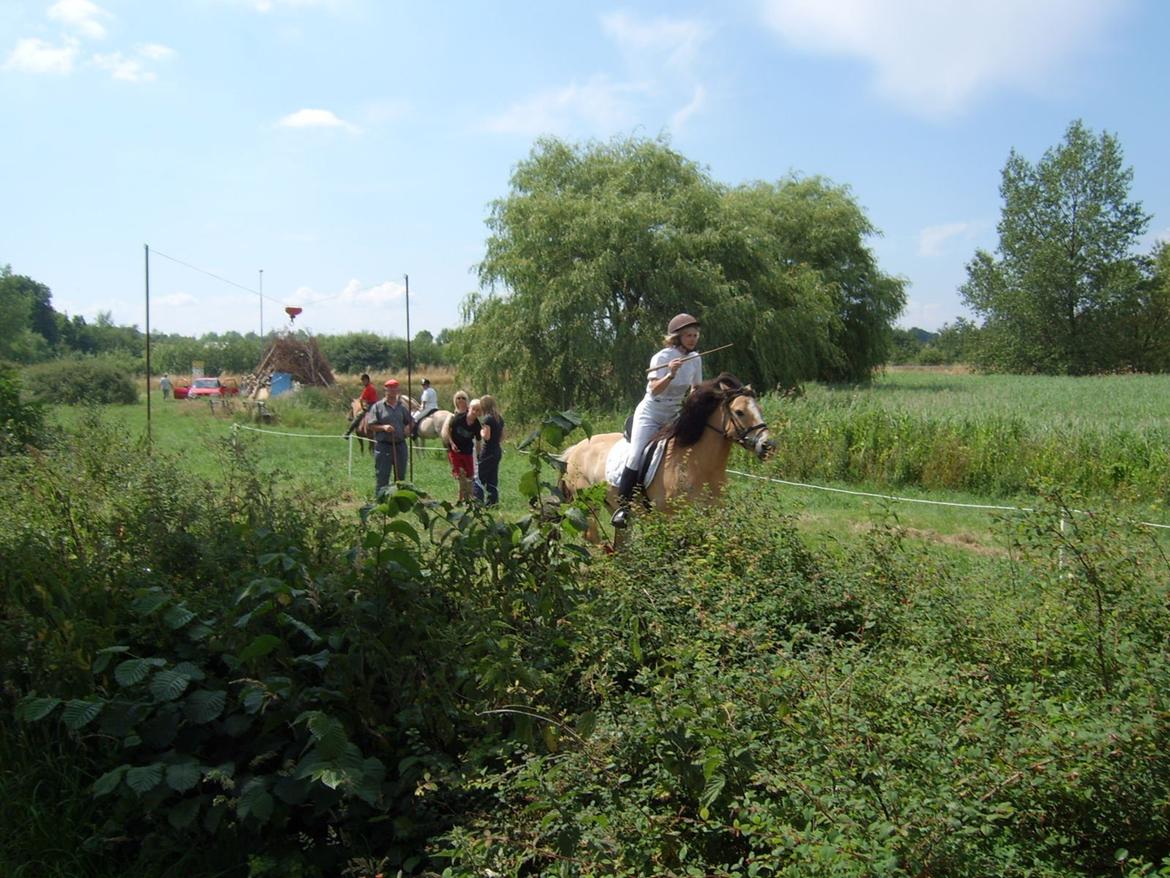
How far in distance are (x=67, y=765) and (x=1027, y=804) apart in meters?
3.62

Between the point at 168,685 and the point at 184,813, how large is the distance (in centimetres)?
48

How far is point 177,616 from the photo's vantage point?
3609 millimetres

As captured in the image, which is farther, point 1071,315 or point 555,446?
point 1071,315

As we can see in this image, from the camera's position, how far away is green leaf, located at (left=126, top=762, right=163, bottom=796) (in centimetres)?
314

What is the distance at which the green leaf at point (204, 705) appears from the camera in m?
3.42

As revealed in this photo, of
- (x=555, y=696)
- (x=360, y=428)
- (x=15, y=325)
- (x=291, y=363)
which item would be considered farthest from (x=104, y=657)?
(x=15, y=325)

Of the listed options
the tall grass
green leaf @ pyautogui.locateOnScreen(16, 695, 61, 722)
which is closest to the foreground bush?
green leaf @ pyautogui.locateOnScreen(16, 695, 61, 722)

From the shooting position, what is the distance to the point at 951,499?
14.0 meters

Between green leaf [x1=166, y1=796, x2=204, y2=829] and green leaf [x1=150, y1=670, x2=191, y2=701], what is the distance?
1.28 feet

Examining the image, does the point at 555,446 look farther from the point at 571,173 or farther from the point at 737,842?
the point at 571,173

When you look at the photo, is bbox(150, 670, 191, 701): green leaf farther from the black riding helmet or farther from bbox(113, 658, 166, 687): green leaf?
the black riding helmet

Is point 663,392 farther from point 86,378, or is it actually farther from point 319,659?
point 86,378

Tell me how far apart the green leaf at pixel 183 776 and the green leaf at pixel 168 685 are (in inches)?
10.4

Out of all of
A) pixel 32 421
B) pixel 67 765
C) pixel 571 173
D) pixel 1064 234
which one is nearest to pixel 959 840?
pixel 67 765
